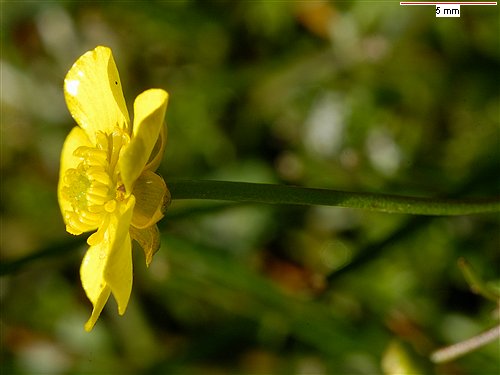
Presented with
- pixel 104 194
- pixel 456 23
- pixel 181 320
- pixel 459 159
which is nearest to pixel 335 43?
pixel 456 23

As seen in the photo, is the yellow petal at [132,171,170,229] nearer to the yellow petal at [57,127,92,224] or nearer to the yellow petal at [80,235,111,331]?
the yellow petal at [80,235,111,331]

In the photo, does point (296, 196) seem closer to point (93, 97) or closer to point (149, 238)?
point (149, 238)

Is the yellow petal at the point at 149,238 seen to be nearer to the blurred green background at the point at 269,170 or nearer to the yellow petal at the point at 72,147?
the yellow petal at the point at 72,147

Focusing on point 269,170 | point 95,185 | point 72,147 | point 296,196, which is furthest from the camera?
point 269,170

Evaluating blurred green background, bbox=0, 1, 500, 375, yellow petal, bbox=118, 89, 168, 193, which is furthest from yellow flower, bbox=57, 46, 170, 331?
blurred green background, bbox=0, 1, 500, 375

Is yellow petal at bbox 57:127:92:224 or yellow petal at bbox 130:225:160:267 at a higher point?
yellow petal at bbox 57:127:92:224

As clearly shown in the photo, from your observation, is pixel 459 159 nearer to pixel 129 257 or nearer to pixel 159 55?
pixel 159 55

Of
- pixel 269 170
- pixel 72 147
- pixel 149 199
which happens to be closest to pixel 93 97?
pixel 72 147
